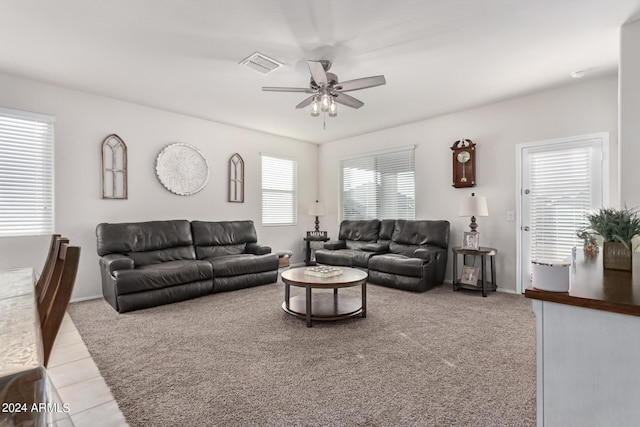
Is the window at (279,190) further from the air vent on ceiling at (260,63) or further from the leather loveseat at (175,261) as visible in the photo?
the air vent on ceiling at (260,63)

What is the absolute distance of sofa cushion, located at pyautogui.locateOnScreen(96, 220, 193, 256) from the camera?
402cm

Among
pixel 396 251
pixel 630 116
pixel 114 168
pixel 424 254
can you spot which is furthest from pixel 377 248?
pixel 114 168

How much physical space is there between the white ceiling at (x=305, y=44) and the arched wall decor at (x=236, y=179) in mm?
1455

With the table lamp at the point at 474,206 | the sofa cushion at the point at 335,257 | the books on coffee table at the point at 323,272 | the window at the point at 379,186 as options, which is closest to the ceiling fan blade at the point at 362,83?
the books on coffee table at the point at 323,272

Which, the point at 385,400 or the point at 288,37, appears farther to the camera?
the point at 288,37

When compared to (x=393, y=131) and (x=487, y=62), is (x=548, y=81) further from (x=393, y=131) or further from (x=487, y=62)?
(x=393, y=131)

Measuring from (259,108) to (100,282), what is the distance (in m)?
3.13

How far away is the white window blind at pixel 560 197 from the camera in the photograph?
3.83 m

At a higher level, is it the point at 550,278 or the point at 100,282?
the point at 550,278

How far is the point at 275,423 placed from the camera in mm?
1695

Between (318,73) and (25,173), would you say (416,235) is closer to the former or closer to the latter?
(318,73)

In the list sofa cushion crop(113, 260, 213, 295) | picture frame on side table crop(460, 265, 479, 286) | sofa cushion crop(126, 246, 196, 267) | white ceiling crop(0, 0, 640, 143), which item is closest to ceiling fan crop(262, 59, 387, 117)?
white ceiling crop(0, 0, 640, 143)

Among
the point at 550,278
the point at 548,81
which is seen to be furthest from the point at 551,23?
the point at 550,278

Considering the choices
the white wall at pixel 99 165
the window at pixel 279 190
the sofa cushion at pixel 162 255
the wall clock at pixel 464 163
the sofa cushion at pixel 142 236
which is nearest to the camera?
the white wall at pixel 99 165
